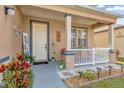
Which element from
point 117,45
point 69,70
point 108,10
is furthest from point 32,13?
point 117,45

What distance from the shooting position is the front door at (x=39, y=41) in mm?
10461

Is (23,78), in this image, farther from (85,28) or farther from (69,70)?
(85,28)

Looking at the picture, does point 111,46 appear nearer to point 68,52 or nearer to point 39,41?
point 68,52

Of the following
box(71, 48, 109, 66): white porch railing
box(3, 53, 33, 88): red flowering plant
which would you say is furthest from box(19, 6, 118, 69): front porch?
box(3, 53, 33, 88): red flowering plant

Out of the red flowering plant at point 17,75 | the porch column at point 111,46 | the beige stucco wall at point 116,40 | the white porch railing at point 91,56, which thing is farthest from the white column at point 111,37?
the red flowering plant at point 17,75

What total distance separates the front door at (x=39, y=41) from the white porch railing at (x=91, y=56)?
6.73ft

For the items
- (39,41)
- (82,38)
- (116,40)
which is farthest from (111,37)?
(116,40)

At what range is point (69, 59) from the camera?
896 cm

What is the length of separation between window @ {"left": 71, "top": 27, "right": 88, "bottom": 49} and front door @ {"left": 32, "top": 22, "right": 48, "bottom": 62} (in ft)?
8.31

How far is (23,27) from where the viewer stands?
33.4 feet

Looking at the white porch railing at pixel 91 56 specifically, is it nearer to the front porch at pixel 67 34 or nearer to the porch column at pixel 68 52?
the front porch at pixel 67 34
